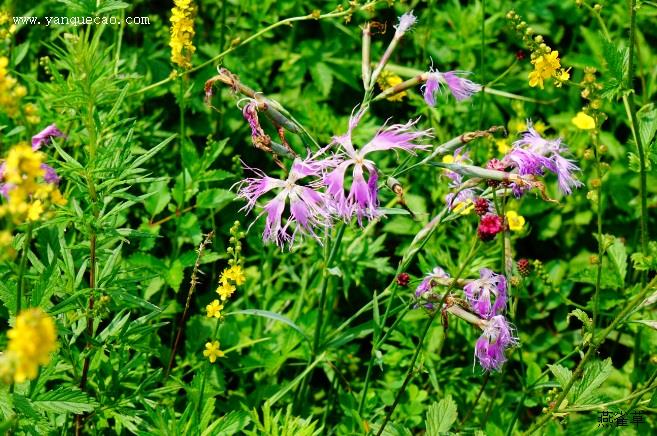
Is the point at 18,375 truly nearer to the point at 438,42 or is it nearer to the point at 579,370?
the point at 579,370

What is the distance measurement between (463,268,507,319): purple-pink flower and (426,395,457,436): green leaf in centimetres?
26

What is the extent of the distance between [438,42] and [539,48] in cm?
147

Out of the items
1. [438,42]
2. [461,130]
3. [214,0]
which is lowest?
[461,130]

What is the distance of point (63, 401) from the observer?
1.74 metres

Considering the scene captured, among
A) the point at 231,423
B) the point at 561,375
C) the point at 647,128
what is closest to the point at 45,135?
the point at 231,423

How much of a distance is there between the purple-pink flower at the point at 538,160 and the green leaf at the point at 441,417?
1.94 feet

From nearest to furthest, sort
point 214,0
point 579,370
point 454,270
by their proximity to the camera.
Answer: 1. point 579,370
2. point 454,270
3. point 214,0

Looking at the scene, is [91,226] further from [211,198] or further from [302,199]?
[211,198]

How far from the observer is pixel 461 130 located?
3064 mm

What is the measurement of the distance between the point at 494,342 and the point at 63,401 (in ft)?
3.41

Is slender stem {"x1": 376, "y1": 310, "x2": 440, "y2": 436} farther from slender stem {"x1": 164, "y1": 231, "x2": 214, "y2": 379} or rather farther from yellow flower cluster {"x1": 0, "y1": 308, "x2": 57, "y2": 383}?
yellow flower cluster {"x1": 0, "y1": 308, "x2": 57, "y2": 383}

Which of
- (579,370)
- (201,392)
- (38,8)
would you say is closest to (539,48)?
(579,370)

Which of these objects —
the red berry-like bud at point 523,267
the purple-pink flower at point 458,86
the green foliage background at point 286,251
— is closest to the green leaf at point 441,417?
the green foliage background at point 286,251

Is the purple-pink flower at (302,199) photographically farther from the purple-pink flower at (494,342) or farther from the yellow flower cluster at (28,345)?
the yellow flower cluster at (28,345)
